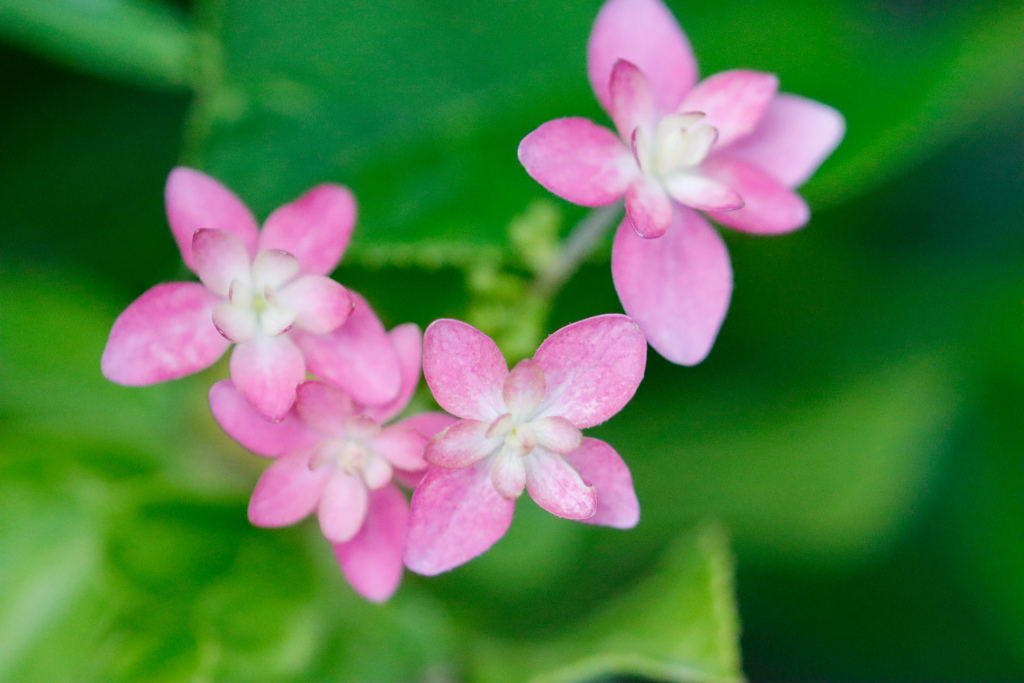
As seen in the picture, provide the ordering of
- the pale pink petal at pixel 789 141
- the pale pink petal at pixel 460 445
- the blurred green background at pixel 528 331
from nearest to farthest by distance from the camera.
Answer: the pale pink petal at pixel 460 445, the pale pink petal at pixel 789 141, the blurred green background at pixel 528 331

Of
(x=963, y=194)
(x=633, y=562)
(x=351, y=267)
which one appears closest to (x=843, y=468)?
(x=633, y=562)

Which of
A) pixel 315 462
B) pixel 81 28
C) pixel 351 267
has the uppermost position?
pixel 81 28

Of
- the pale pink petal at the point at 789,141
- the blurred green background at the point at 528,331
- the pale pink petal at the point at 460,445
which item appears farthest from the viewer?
the blurred green background at the point at 528,331

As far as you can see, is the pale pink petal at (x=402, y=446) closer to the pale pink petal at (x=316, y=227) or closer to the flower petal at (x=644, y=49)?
the pale pink petal at (x=316, y=227)

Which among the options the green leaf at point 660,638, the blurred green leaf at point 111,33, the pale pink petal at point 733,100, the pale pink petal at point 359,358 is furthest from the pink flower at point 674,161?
the blurred green leaf at point 111,33

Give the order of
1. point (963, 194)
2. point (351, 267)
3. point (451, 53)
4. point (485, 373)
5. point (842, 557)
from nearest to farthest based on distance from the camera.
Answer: point (485, 373) → point (351, 267) → point (451, 53) → point (842, 557) → point (963, 194)

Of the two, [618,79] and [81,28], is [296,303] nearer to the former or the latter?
[618,79]

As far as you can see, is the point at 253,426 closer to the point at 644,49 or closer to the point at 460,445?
the point at 460,445
